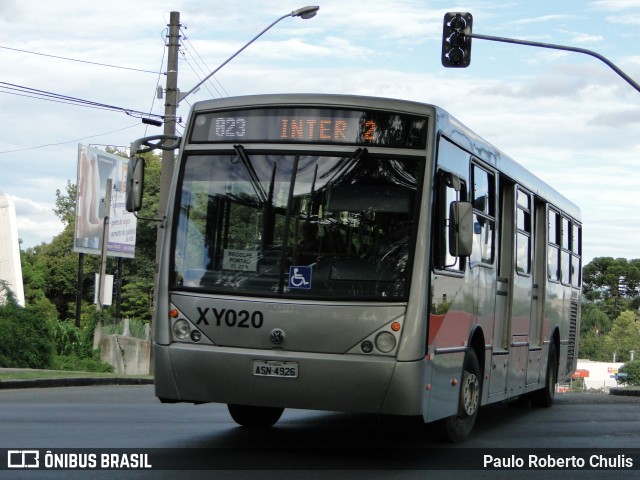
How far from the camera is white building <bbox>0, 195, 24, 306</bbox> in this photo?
65.9 m

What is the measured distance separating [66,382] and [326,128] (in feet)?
40.9

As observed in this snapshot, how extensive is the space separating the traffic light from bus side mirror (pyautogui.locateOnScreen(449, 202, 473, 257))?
503 inches

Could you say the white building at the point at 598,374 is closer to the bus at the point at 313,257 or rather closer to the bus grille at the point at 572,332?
the bus grille at the point at 572,332

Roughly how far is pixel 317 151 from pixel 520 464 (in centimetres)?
323

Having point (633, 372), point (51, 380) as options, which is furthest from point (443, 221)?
point (633, 372)

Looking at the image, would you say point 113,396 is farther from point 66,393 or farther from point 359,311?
point 359,311

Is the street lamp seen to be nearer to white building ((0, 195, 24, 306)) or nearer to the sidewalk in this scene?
the sidewalk

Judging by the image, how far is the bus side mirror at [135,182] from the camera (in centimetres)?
1084

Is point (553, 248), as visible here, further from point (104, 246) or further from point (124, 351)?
point (104, 246)

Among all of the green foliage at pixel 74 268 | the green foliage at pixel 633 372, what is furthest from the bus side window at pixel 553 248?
the green foliage at pixel 74 268

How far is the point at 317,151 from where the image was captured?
10039mm

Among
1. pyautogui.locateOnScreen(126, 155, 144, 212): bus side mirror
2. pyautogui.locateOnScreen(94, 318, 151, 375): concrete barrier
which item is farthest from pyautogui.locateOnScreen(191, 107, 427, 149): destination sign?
pyautogui.locateOnScreen(94, 318, 151, 375): concrete barrier

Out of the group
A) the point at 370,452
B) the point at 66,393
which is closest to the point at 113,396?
the point at 66,393

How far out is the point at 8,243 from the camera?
2648 inches
